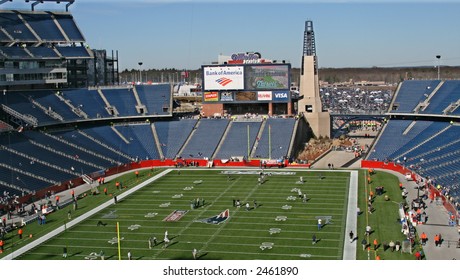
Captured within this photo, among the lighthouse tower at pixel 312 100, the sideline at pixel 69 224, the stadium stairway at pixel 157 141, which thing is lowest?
the sideline at pixel 69 224

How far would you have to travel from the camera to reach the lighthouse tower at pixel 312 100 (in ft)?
195

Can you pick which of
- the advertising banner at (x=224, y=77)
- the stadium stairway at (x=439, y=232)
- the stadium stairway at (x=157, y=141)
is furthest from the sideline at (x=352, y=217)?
the advertising banner at (x=224, y=77)

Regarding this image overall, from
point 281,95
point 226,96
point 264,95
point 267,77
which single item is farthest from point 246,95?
point 281,95

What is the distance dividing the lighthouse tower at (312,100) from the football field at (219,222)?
51.7 feet

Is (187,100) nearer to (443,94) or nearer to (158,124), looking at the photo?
(158,124)

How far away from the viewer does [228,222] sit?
103 feet

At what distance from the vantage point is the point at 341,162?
5050 cm

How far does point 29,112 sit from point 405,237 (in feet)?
114

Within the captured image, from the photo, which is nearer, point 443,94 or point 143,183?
point 143,183

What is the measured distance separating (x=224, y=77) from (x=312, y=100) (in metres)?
9.53

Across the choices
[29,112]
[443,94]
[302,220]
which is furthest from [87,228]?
[443,94]

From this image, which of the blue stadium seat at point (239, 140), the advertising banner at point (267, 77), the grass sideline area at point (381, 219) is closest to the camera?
the grass sideline area at point (381, 219)

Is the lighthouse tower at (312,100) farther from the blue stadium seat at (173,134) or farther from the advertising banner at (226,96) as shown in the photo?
the blue stadium seat at (173,134)

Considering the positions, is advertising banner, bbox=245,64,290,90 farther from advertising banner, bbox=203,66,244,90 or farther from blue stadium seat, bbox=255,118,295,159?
blue stadium seat, bbox=255,118,295,159
